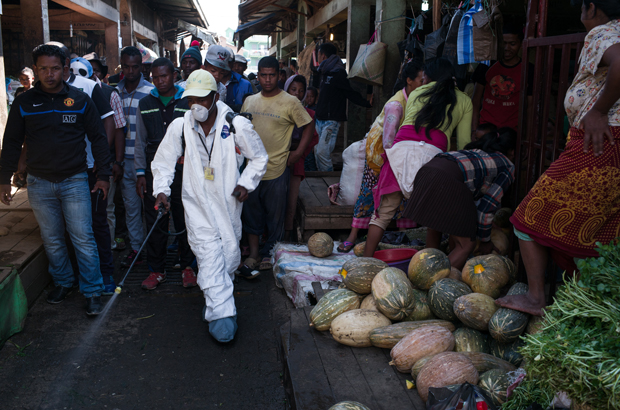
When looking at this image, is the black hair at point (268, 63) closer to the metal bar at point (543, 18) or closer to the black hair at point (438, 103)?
the black hair at point (438, 103)

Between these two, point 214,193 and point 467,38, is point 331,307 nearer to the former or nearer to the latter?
point 214,193

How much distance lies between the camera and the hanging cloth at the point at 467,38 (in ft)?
18.2

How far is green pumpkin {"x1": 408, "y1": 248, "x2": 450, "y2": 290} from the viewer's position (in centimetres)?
380

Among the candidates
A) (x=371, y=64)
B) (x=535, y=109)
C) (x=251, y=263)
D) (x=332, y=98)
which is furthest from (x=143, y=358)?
(x=371, y=64)

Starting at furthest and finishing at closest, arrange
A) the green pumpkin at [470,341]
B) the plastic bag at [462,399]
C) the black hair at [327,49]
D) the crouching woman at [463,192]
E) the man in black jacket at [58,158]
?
the black hair at [327,49], the man in black jacket at [58,158], the crouching woman at [463,192], the green pumpkin at [470,341], the plastic bag at [462,399]

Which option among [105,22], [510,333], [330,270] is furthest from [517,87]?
[105,22]

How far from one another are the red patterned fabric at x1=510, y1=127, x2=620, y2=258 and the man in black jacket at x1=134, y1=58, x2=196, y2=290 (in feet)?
12.1

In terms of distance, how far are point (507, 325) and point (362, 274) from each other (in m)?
1.16

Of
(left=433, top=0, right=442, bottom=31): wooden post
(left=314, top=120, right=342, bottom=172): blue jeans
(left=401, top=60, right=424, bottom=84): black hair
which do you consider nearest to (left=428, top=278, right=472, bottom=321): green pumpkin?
(left=401, top=60, right=424, bottom=84): black hair

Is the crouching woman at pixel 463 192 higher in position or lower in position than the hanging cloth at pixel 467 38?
lower

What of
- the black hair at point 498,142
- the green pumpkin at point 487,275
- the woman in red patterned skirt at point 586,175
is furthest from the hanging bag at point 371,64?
the woman in red patterned skirt at point 586,175

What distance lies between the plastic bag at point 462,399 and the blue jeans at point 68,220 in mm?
3623

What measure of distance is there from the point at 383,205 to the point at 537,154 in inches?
57.0

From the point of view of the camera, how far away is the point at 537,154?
4.09m
